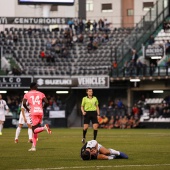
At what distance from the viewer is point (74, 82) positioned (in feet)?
188

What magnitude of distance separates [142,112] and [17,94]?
10.8 metres

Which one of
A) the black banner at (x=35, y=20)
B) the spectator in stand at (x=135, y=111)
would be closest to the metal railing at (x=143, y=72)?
the spectator in stand at (x=135, y=111)

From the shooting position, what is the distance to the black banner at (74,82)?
186 ft

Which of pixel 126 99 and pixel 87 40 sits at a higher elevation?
pixel 87 40

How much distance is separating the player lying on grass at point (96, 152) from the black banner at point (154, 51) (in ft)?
123

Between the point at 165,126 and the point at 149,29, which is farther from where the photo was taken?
the point at 149,29

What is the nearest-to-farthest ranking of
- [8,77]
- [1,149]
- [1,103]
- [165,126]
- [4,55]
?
1. [1,149]
2. [1,103]
3. [165,126]
4. [8,77]
5. [4,55]

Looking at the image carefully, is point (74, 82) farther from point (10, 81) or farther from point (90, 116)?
point (90, 116)

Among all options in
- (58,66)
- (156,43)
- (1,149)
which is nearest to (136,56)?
(156,43)

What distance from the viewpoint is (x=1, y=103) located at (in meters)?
39.3

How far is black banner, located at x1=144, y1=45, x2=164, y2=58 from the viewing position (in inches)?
2226

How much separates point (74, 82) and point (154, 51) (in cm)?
637

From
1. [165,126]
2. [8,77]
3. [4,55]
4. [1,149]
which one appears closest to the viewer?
[1,149]

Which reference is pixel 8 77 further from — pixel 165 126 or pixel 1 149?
pixel 1 149
